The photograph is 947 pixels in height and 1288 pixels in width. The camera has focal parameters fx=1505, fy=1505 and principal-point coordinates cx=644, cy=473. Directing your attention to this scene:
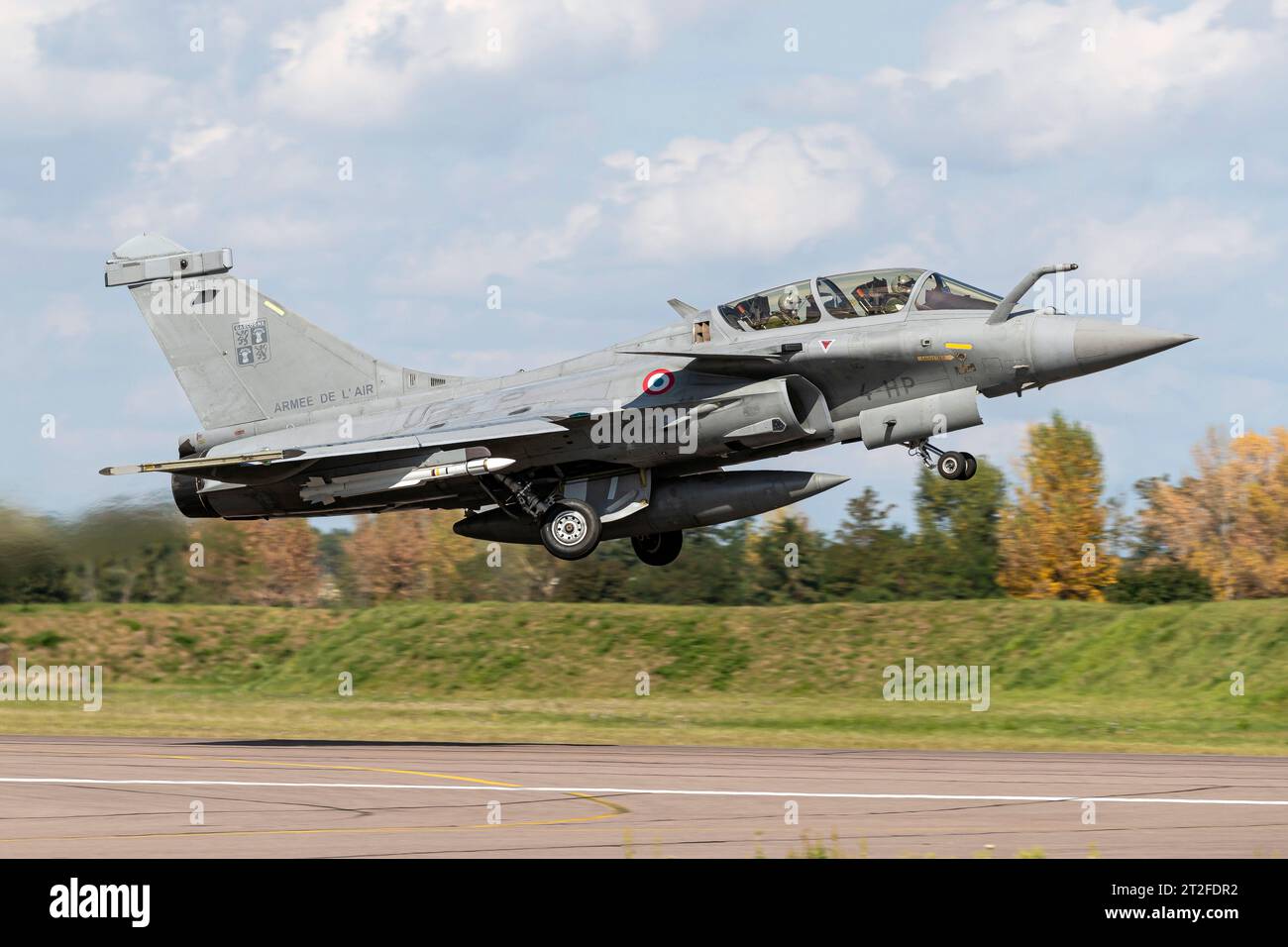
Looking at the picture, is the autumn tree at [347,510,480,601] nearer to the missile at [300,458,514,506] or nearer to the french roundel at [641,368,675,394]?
the missile at [300,458,514,506]

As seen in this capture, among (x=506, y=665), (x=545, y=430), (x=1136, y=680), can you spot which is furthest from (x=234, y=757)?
(x=1136, y=680)

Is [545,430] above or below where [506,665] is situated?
above

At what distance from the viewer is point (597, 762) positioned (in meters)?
18.3

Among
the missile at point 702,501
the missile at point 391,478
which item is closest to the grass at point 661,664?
the missile at point 702,501

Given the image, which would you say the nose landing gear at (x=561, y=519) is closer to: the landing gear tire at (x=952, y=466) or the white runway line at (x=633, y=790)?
the landing gear tire at (x=952, y=466)

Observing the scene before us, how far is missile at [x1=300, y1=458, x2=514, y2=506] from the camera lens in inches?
824

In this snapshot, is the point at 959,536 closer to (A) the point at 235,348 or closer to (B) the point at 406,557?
(B) the point at 406,557

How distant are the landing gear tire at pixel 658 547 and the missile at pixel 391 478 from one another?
3475 millimetres

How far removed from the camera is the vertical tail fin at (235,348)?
23.3m

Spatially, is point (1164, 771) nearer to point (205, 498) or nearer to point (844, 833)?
point (844, 833)

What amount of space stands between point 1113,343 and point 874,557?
3386 centimetres

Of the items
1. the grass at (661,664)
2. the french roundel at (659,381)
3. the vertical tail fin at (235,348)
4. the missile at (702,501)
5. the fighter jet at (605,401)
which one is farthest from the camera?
the grass at (661,664)
